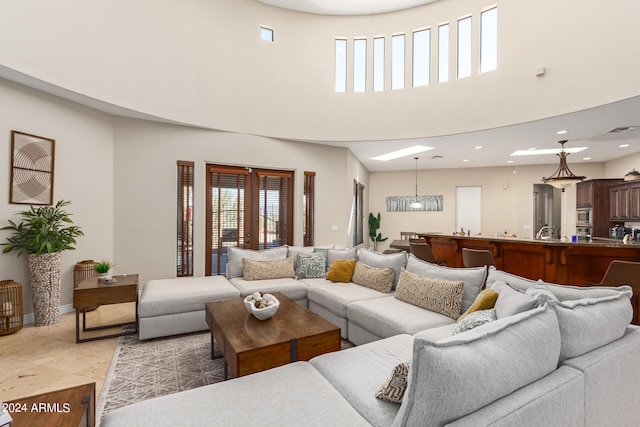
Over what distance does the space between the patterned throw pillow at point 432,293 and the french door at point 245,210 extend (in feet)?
11.1

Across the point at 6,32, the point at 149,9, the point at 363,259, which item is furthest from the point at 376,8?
the point at 6,32

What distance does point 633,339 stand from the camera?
1.60m

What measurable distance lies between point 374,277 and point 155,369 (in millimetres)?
2420

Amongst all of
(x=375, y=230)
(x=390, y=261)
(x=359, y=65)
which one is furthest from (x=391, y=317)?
(x=375, y=230)

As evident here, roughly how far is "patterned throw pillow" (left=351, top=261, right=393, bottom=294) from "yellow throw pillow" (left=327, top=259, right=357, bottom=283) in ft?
0.30

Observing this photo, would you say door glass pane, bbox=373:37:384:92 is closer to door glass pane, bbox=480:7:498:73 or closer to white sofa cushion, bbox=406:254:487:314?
door glass pane, bbox=480:7:498:73

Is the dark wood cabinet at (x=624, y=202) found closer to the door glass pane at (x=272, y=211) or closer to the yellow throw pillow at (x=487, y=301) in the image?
the yellow throw pillow at (x=487, y=301)

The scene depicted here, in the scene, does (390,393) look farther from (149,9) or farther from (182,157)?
(149,9)

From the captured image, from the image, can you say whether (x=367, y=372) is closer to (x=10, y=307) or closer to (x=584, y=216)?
(x=10, y=307)

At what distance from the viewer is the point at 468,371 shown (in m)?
1.00

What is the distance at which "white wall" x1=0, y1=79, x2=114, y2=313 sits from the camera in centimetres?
354

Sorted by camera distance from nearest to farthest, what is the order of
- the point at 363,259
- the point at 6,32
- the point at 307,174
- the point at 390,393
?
the point at 390,393 → the point at 6,32 → the point at 363,259 → the point at 307,174

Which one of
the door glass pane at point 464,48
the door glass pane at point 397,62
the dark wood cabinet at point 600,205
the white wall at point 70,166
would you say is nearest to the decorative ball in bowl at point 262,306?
the white wall at point 70,166

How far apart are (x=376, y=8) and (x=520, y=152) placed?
14.8 feet
